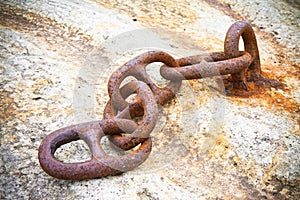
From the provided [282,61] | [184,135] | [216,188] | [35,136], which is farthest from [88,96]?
[282,61]

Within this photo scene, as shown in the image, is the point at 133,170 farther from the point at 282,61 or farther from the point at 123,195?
the point at 282,61

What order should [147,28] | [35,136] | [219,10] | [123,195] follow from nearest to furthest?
[123,195] < [35,136] < [147,28] < [219,10]

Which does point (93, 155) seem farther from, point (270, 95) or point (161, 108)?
point (270, 95)

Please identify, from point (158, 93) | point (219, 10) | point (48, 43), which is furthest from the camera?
point (219, 10)

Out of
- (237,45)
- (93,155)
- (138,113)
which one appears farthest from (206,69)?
(93,155)

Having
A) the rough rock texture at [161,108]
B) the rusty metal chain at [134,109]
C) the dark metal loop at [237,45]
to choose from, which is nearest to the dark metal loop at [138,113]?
the rusty metal chain at [134,109]

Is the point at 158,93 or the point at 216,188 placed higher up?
the point at 158,93
